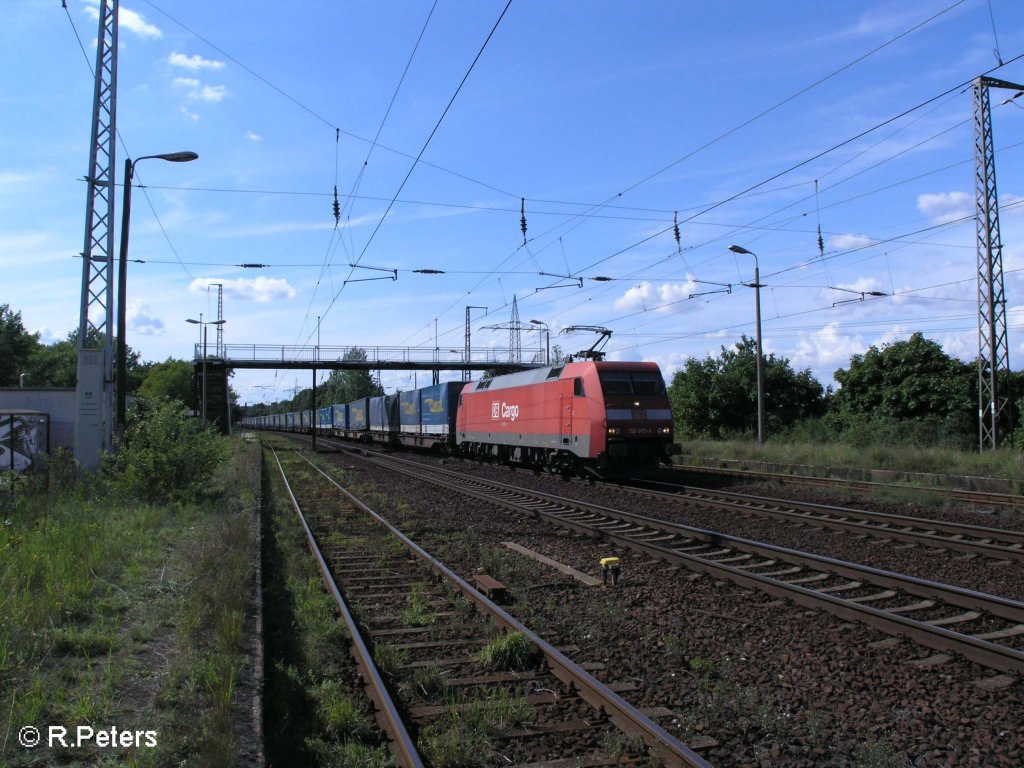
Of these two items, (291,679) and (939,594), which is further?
(939,594)

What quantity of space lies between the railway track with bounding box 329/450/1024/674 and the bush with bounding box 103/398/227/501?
7148mm

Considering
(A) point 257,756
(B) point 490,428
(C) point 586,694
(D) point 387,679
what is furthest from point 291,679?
(B) point 490,428

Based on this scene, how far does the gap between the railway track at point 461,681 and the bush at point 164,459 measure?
596 cm

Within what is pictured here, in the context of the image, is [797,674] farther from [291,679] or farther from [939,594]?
[291,679]

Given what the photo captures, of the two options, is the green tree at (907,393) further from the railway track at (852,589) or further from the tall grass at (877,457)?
the railway track at (852,589)

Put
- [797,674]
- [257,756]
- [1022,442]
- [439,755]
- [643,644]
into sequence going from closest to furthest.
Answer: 1. [257,756]
2. [439,755]
3. [797,674]
4. [643,644]
5. [1022,442]

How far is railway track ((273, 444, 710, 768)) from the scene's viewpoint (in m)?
4.21

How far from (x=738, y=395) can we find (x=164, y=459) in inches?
1106

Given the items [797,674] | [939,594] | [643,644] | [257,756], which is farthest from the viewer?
[939,594]

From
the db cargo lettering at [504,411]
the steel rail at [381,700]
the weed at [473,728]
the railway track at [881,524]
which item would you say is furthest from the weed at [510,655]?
the db cargo lettering at [504,411]

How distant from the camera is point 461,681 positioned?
5297mm

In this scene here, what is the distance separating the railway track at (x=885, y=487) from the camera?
13.7m

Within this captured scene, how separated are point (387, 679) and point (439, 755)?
1.35 meters

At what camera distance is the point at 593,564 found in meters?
9.23
